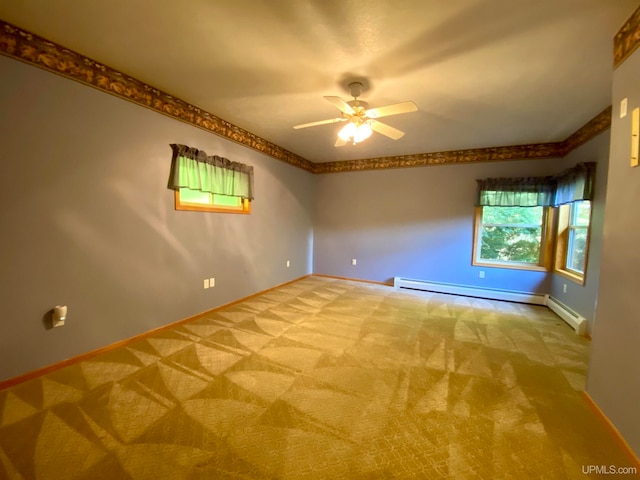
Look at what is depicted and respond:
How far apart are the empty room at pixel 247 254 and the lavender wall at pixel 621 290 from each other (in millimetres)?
17

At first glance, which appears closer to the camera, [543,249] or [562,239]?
[562,239]

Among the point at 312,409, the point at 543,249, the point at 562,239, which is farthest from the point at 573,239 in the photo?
the point at 312,409

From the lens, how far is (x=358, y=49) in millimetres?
1833

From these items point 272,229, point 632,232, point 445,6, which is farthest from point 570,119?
point 272,229

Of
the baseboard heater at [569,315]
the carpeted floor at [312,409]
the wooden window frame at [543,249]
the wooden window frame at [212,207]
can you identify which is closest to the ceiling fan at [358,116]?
the wooden window frame at [212,207]

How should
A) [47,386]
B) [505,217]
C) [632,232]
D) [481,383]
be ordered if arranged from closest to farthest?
[632,232]
[47,386]
[481,383]
[505,217]

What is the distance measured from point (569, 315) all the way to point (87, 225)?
530 centimetres

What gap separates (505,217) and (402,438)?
4.04 meters

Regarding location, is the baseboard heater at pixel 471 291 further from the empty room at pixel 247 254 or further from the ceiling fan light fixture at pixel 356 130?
the ceiling fan light fixture at pixel 356 130

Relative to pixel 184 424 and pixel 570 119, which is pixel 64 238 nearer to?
pixel 184 424

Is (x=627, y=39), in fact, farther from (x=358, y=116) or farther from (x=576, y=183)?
(x=576, y=183)

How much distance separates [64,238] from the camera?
2.07 m

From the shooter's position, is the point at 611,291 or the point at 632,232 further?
the point at 611,291

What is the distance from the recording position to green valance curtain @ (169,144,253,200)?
9.18ft
